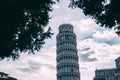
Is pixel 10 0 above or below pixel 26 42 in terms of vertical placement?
above

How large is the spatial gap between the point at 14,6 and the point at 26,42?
400cm

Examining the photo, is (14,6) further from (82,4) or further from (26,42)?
(82,4)

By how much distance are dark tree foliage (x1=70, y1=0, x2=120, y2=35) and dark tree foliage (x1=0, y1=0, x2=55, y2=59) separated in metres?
3.29

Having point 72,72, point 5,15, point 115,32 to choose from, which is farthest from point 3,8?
point 72,72

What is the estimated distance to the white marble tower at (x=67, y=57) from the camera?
8594cm

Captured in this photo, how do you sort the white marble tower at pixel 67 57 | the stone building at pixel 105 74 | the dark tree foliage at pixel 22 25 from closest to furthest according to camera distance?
the dark tree foliage at pixel 22 25 < the white marble tower at pixel 67 57 < the stone building at pixel 105 74

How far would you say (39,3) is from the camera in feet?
63.5

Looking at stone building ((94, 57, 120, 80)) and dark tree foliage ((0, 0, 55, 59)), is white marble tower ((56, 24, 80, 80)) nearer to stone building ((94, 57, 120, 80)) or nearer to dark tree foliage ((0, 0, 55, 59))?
stone building ((94, 57, 120, 80))

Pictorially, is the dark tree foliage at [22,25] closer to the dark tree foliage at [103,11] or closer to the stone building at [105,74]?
the dark tree foliage at [103,11]

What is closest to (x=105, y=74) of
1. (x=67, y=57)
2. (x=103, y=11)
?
(x=67, y=57)

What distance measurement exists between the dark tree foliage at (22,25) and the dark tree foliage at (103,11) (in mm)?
3288

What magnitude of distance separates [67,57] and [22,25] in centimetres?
6726

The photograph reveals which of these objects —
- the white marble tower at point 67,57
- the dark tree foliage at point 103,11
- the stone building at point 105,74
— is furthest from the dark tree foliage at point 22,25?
the stone building at point 105,74

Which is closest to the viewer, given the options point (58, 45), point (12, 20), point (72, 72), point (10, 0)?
point (10, 0)
